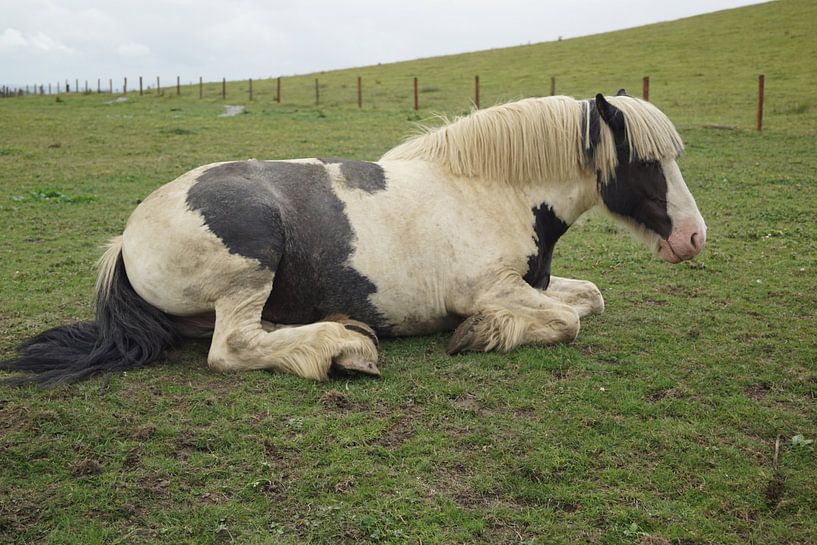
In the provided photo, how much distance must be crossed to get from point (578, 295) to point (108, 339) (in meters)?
3.78

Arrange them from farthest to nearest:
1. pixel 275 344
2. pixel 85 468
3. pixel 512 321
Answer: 1. pixel 512 321
2. pixel 275 344
3. pixel 85 468

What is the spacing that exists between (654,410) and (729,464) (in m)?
0.67

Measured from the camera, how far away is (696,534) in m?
3.10

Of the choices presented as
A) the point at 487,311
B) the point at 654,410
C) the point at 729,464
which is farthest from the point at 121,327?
the point at 729,464

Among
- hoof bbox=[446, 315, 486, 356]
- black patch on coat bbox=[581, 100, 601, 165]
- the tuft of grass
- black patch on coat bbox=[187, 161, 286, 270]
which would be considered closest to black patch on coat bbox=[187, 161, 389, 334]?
black patch on coat bbox=[187, 161, 286, 270]

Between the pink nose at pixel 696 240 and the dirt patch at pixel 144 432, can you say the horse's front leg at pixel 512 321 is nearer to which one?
the pink nose at pixel 696 240

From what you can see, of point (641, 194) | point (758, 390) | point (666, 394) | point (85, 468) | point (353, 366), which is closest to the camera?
point (85, 468)

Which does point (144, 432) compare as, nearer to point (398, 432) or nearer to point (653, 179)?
point (398, 432)

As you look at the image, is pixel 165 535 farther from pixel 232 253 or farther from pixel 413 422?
pixel 232 253

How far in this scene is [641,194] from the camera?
18.2 feet

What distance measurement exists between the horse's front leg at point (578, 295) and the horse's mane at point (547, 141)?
3.40ft

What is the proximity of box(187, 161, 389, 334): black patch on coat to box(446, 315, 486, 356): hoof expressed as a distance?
56 centimetres

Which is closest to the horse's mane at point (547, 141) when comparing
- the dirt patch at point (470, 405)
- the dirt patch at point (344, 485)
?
the dirt patch at point (470, 405)

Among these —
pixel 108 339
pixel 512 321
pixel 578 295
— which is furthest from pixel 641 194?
pixel 108 339
